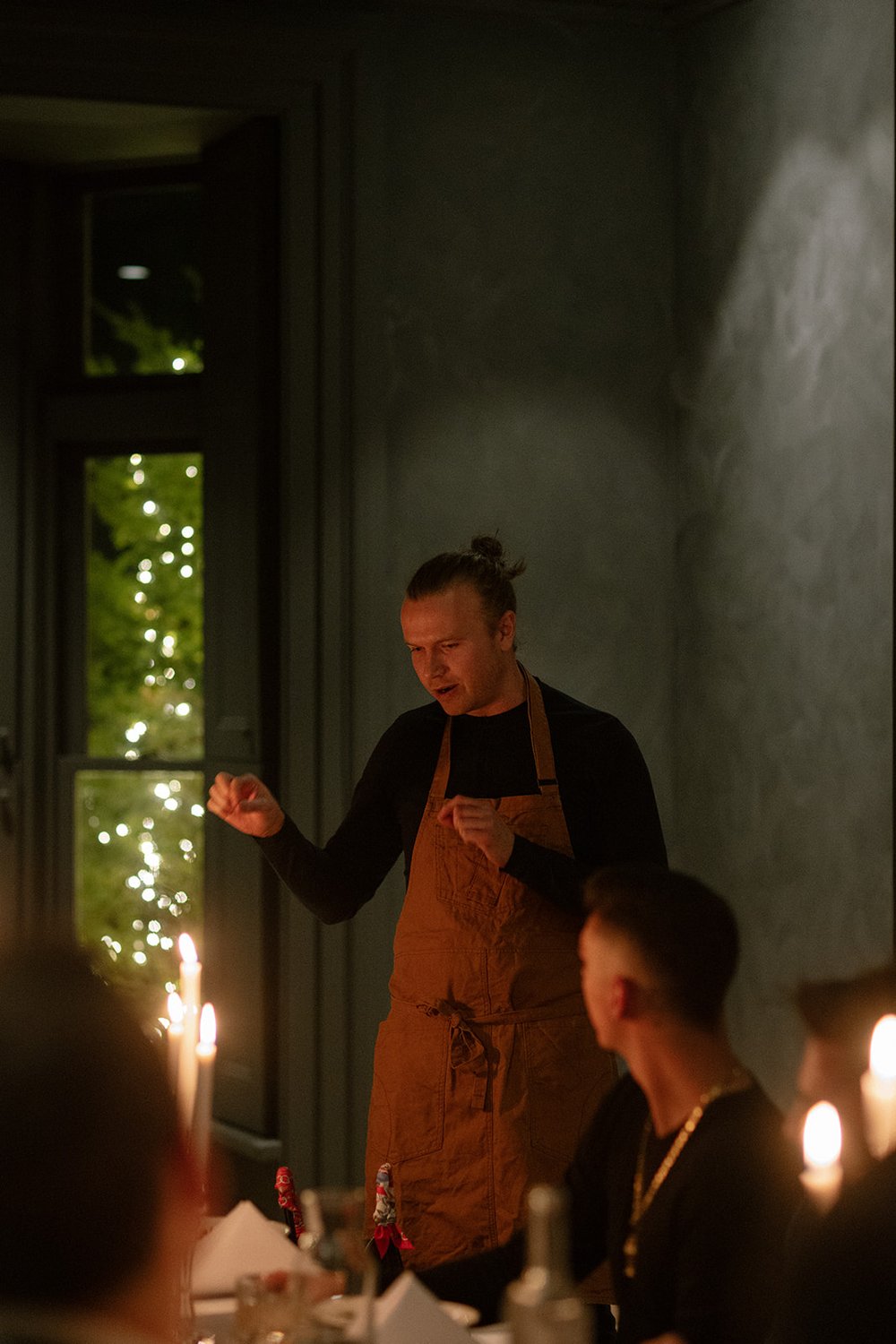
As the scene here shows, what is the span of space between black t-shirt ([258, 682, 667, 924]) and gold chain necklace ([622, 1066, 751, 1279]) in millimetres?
691

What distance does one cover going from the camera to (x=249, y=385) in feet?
12.9

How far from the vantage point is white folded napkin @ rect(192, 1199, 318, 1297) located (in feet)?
5.93

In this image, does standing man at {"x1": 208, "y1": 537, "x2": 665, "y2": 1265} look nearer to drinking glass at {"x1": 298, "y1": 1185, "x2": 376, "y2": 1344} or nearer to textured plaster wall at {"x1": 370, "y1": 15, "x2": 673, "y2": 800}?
drinking glass at {"x1": 298, "y1": 1185, "x2": 376, "y2": 1344}

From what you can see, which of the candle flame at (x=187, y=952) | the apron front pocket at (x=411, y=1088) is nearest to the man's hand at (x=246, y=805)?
the apron front pocket at (x=411, y=1088)

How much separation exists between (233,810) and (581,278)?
1899 mm

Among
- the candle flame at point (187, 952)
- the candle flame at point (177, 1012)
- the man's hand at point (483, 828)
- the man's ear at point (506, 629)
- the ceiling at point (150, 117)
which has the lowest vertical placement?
the candle flame at point (177, 1012)

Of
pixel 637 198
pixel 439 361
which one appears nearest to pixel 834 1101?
pixel 439 361

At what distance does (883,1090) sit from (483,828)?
96 centimetres

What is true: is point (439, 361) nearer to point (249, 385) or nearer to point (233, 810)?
point (249, 385)

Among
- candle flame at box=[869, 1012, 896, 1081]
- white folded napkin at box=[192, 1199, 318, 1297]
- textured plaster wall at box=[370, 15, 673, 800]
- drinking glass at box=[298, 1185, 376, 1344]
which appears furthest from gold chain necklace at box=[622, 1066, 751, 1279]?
textured plaster wall at box=[370, 15, 673, 800]

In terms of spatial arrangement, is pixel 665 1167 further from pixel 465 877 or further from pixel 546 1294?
pixel 465 877

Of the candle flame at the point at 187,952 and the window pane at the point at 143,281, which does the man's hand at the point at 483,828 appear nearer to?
the candle flame at the point at 187,952

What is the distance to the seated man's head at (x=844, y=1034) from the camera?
1776mm

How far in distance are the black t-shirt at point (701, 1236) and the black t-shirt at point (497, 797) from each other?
65cm
